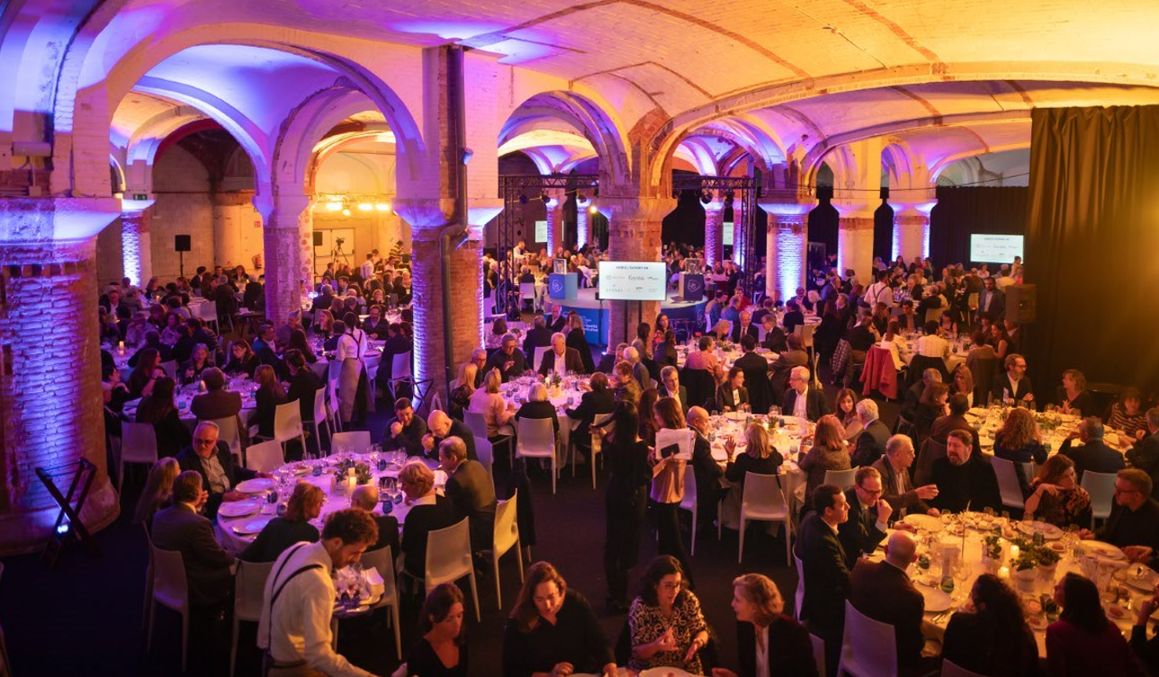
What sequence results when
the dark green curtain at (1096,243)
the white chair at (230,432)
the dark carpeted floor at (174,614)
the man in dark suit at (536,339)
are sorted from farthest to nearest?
the man in dark suit at (536,339) → the dark green curtain at (1096,243) → the white chair at (230,432) → the dark carpeted floor at (174,614)

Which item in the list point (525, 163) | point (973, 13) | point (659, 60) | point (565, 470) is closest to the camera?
point (973, 13)

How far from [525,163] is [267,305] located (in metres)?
16.1

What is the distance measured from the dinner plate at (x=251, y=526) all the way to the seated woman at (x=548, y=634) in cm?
234

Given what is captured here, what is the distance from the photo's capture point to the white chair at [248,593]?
4988mm

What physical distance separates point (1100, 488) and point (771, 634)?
3.87 m

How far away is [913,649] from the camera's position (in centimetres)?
433

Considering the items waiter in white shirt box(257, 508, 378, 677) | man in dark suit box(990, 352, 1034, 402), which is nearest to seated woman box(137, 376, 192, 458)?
waiter in white shirt box(257, 508, 378, 677)

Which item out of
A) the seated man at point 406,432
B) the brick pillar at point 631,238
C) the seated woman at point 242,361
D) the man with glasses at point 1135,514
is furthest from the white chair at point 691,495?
the brick pillar at point 631,238

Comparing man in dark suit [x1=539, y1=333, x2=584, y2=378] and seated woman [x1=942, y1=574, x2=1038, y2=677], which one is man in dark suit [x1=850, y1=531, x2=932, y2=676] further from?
man in dark suit [x1=539, y1=333, x2=584, y2=378]

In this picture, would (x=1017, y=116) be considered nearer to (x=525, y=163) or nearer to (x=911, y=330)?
(x=911, y=330)

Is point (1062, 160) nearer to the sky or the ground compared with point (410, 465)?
nearer to the sky

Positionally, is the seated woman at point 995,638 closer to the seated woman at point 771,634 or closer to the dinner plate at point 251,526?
the seated woman at point 771,634

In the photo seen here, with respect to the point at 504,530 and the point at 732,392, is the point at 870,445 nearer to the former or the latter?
the point at 732,392

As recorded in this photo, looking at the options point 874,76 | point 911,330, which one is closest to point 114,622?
point 874,76
